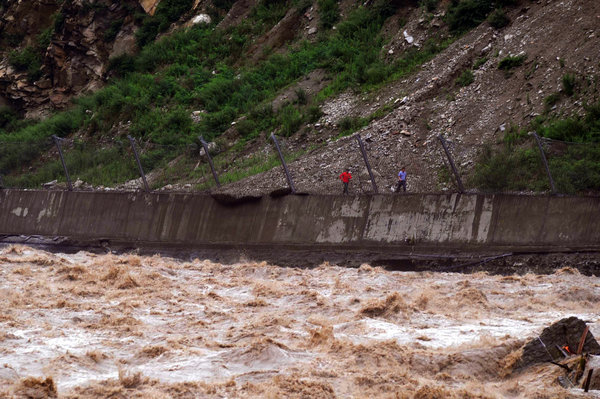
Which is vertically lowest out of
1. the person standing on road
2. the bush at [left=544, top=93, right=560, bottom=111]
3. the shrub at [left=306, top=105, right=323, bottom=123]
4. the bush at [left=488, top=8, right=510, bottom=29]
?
the person standing on road

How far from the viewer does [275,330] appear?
12.6 metres

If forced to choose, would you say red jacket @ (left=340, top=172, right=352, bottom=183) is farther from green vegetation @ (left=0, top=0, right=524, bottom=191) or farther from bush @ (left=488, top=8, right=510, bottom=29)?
bush @ (left=488, top=8, right=510, bottom=29)

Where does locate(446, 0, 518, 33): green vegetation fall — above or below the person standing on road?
above

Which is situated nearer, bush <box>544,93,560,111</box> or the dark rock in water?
the dark rock in water

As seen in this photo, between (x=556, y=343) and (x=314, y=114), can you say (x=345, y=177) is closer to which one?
(x=314, y=114)

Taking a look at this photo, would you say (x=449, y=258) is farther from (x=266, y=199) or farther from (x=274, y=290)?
(x=266, y=199)

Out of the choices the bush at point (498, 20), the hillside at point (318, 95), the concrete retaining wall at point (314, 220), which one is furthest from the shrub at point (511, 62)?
the concrete retaining wall at point (314, 220)

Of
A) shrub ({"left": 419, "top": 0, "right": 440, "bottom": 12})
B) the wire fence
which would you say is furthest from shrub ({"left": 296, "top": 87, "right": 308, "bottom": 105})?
shrub ({"left": 419, "top": 0, "right": 440, "bottom": 12})

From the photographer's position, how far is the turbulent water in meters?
9.58

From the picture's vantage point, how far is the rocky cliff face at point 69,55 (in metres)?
43.8

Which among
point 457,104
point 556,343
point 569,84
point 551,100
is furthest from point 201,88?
point 556,343

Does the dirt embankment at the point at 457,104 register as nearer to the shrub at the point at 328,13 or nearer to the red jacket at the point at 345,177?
the red jacket at the point at 345,177

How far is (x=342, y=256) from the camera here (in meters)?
19.0

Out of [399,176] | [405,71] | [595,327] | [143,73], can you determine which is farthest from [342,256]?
[143,73]
